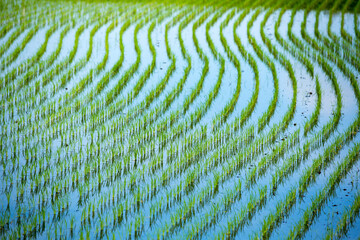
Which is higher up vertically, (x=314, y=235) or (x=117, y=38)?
(x=117, y=38)

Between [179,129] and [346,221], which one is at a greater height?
[179,129]

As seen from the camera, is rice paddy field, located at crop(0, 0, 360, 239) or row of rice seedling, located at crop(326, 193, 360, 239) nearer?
row of rice seedling, located at crop(326, 193, 360, 239)

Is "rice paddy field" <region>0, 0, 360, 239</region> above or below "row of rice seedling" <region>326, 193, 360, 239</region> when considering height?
above

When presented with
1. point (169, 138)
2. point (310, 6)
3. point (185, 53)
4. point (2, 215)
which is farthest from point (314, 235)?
point (310, 6)

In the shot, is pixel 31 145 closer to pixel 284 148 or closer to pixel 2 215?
pixel 2 215

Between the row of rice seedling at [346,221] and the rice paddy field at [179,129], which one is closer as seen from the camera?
the row of rice seedling at [346,221]

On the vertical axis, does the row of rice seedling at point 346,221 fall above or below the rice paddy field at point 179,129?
below

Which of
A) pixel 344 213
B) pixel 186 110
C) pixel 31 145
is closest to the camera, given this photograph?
pixel 344 213

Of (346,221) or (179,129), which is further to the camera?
(179,129)
